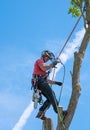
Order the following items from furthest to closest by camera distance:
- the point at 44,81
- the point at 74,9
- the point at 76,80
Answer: the point at 74,9 < the point at 44,81 < the point at 76,80

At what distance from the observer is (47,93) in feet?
34.8

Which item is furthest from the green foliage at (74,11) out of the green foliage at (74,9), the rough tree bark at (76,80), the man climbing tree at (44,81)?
the man climbing tree at (44,81)

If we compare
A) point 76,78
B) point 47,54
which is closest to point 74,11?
point 47,54

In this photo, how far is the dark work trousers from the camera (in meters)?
10.5

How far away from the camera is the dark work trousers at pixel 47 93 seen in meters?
10.5

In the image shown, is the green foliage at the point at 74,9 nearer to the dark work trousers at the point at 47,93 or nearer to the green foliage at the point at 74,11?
the green foliage at the point at 74,11

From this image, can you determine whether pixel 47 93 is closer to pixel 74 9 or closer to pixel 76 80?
pixel 76 80

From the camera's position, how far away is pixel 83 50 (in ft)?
34.2

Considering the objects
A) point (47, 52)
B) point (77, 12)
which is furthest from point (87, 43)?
point (77, 12)

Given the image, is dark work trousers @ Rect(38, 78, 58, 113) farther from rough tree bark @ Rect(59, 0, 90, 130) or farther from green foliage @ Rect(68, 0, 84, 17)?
green foliage @ Rect(68, 0, 84, 17)

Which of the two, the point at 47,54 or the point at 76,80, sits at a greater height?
the point at 47,54

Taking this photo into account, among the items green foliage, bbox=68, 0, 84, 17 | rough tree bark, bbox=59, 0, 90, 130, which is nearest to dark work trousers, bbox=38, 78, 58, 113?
rough tree bark, bbox=59, 0, 90, 130

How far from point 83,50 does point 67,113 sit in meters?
1.72

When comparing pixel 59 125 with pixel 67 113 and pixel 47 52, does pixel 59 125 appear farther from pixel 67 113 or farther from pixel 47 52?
pixel 47 52
